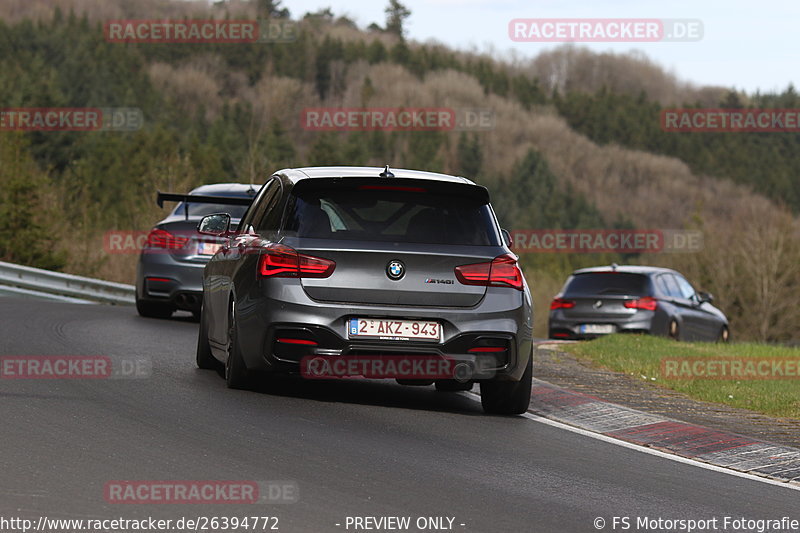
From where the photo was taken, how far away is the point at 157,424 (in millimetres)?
7797

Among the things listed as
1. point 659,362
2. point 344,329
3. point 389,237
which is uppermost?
point 389,237

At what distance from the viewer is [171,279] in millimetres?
16516

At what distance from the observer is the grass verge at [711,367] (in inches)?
445

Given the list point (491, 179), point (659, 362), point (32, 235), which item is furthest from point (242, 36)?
point (659, 362)

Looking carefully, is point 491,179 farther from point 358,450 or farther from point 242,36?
point 358,450

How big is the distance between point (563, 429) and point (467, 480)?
8.14ft

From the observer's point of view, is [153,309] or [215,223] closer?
[215,223]

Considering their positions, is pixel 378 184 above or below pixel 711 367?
above

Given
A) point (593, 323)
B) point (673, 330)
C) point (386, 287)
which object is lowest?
point (673, 330)

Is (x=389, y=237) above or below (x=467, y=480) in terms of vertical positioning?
above

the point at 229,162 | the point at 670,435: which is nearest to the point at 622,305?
the point at 670,435

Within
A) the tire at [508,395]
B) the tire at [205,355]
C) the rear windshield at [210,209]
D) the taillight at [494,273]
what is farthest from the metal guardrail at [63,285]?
the taillight at [494,273]

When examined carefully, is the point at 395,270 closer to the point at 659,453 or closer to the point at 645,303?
the point at 659,453

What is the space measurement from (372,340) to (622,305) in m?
12.7
